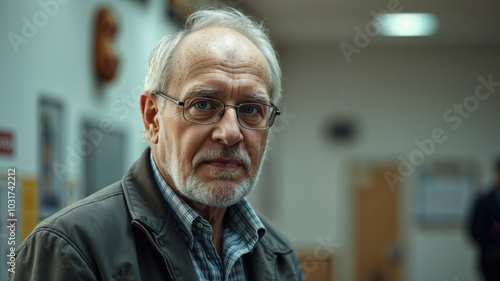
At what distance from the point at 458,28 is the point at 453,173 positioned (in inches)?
77.9

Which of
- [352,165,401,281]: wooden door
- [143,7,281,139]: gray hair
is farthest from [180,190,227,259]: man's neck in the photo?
[352,165,401,281]: wooden door

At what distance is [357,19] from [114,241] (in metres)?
6.74

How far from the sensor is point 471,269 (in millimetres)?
8797

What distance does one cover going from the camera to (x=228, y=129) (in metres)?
1.38

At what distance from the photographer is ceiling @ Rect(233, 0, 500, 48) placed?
274 inches

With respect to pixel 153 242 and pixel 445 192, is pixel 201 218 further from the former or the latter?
pixel 445 192

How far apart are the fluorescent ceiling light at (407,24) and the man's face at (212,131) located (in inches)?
233

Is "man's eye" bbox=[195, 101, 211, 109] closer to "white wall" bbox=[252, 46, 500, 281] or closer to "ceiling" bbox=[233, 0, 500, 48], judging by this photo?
"ceiling" bbox=[233, 0, 500, 48]

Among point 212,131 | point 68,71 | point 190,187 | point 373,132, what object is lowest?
point 190,187

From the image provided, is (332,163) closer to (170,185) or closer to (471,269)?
(471,269)

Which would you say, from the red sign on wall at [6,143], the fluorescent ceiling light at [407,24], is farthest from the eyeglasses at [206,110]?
the fluorescent ceiling light at [407,24]

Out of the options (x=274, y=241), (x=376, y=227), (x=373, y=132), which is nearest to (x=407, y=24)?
(x=373, y=132)

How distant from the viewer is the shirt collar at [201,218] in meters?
1.38

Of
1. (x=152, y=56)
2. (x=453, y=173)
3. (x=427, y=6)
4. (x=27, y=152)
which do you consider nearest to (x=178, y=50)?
(x=152, y=56)
